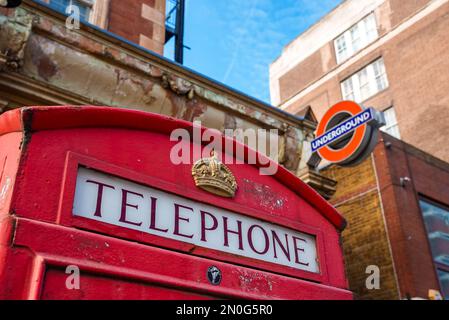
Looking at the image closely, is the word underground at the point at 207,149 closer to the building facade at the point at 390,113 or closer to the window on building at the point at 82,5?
the building facade at the point at 390,113

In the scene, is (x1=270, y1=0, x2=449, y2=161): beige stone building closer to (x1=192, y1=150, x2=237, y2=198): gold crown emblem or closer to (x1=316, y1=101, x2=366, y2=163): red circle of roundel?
(x1=316, y1=101, x2=366, y2=163): red circle of roundel

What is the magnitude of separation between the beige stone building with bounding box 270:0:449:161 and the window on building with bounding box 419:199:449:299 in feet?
23.7

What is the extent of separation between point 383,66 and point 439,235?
45.6 feet

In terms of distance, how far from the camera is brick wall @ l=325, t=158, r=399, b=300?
12531mm

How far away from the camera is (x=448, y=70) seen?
21984 mm

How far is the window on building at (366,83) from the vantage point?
25375 millimetres

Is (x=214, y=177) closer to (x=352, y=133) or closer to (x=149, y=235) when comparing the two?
(x=149, y=235)

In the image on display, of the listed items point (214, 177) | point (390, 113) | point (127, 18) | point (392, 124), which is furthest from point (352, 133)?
point (390, 113)

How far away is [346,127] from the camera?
10016 mm

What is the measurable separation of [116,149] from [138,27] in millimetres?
6472

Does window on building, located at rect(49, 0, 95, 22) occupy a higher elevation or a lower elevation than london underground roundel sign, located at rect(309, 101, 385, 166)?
higher

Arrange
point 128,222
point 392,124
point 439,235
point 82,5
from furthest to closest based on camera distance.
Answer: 1. point 392,124
2. point 439,235
3. point 82,5
4. point 128,222

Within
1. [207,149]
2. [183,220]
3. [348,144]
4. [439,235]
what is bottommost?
[183,220]

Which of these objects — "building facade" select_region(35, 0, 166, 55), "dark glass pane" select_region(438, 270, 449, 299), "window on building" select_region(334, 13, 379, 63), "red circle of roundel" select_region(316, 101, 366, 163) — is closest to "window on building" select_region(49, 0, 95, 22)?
"building facade" select_region(35, 0, 166, 55)
